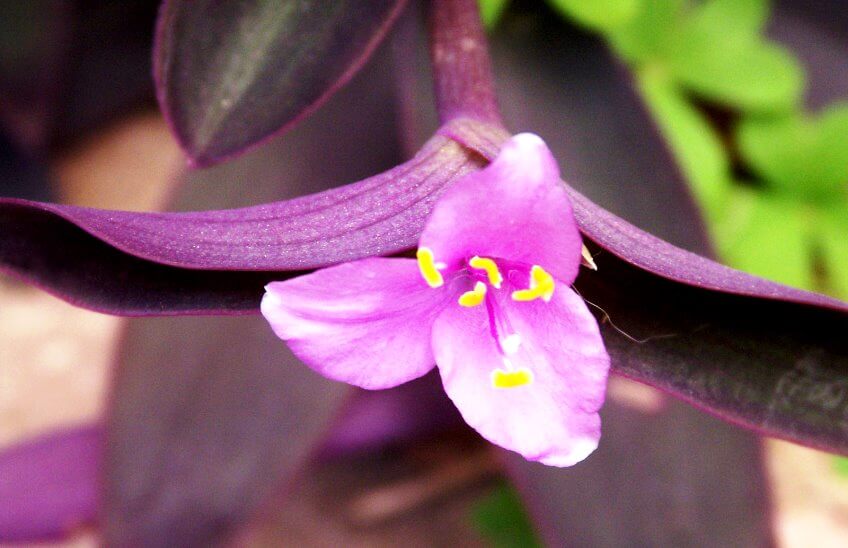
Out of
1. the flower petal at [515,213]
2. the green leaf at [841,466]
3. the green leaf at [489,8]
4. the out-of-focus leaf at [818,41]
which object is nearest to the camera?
the flower petal at [515,213]

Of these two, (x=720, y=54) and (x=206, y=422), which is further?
(x=720, y=54)

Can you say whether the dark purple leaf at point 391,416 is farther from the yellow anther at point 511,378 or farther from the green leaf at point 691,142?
the yellow anther at point 511,378

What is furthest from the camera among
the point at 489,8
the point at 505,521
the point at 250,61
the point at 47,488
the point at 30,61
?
the point at 30,61

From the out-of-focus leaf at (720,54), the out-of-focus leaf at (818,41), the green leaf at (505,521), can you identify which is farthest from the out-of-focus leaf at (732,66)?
the green leaf at (505,521)

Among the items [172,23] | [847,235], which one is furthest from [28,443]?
[847,235]

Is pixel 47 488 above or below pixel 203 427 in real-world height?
below

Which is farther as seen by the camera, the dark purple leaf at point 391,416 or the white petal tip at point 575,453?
the dark purple leaf at point 391,416

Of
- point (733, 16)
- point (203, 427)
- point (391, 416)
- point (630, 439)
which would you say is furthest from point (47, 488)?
point (733, 16)

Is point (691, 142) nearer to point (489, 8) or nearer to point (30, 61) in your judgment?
point (489, 8)

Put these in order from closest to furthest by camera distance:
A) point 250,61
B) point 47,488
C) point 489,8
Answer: point 250,61
point 489,8
point 47,488
